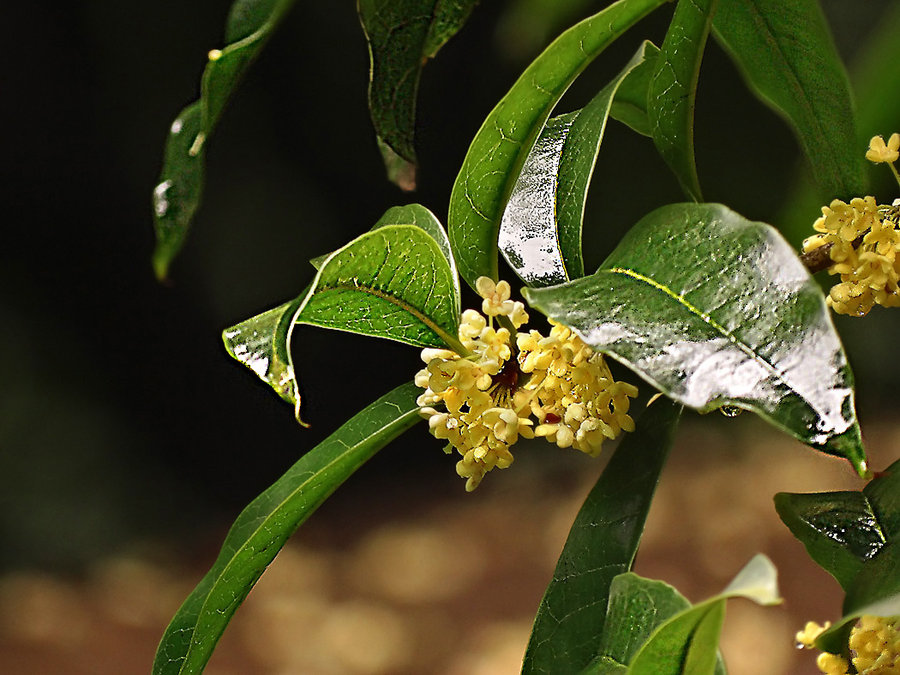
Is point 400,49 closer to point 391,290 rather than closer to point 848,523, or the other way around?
point 391,290

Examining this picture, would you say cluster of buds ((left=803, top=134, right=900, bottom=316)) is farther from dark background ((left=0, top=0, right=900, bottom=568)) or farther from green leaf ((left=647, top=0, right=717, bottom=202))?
dark background ((left=0, top=0, right=900, bottom=568))

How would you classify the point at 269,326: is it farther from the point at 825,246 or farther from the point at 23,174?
the point at 23,174

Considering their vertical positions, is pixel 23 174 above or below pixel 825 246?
above

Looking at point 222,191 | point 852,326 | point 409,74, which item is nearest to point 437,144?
point 222,191

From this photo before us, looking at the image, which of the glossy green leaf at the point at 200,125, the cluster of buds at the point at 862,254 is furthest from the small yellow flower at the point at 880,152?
the glossy green leaf at the point at 200,125

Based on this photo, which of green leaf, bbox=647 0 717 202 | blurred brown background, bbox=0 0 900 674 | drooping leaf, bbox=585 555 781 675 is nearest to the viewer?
drooping leaf, bbox=585 555 781 675

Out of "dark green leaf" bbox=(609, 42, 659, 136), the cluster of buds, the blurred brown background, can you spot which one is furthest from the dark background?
the cluster of buds

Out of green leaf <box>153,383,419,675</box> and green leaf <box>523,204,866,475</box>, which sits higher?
green leaf <box>523,204,866,475</box>
